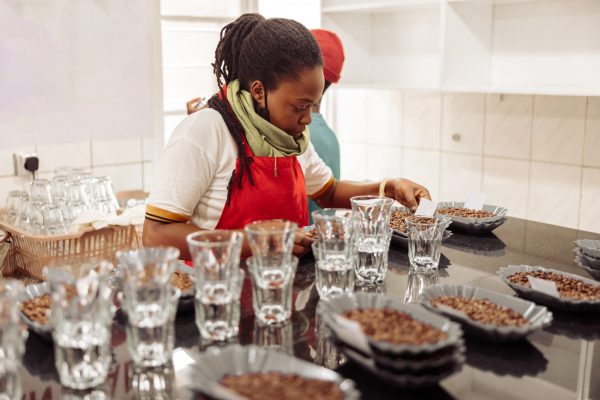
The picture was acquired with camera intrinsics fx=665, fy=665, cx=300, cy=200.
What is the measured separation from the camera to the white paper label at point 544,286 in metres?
1.19

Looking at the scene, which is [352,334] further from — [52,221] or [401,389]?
[52,221]

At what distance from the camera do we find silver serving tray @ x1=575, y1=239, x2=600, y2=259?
4.72 ft

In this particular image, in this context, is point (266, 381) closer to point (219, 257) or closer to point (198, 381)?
point (198, 381)

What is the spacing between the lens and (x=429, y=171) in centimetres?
332

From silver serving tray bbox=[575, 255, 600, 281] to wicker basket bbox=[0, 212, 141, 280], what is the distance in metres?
1.60

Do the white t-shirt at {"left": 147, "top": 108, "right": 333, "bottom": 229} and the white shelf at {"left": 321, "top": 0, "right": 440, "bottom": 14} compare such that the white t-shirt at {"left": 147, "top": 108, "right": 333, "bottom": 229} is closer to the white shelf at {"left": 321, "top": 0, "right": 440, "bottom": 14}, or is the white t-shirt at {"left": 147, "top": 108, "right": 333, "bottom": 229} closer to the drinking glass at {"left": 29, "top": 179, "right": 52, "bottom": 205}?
the drinking glass at {"left": 29, "top": 179, "right": 52, "bottom": 205}

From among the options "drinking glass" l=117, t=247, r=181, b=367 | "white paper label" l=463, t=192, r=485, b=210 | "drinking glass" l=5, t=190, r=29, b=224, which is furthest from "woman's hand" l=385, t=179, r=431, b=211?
"drinking glass" l=5, t=190, r=29, b=224

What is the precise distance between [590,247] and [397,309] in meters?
0.66

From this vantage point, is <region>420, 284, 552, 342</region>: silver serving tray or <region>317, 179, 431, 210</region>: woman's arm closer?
<region>420, 284, 552, 342</region>: silver serving tray

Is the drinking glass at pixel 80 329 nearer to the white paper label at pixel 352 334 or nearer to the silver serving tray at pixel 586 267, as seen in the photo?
the white paper label at pixel 352 334

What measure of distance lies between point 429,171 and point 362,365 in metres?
2.50

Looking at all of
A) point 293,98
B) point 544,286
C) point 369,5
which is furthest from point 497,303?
point 369,5

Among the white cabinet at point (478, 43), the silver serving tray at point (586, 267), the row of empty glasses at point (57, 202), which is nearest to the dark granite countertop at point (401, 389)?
the silver serving tray at point (586, 267)

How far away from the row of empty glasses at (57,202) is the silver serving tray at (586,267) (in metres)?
1.67
